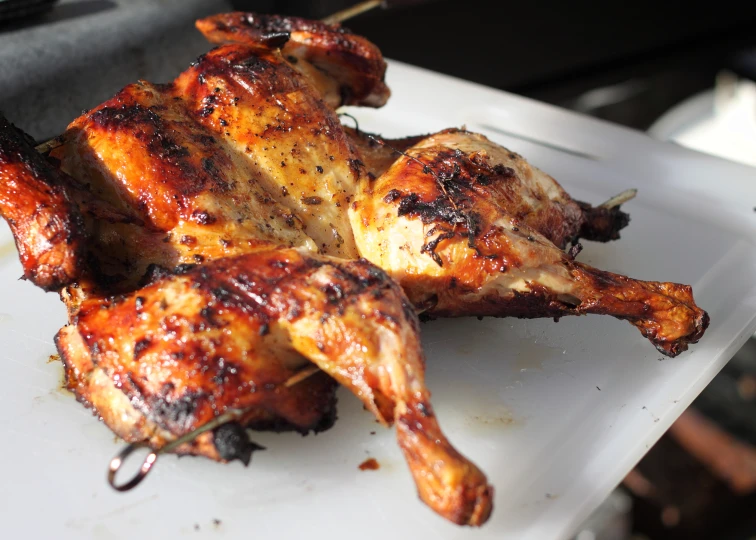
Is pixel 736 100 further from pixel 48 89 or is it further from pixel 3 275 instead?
pixel 3 275

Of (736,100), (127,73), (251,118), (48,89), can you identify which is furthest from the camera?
(736,100)

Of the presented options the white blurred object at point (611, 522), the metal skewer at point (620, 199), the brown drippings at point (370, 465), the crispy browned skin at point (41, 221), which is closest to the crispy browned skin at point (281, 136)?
the crispy browned skin at point (41, 221)

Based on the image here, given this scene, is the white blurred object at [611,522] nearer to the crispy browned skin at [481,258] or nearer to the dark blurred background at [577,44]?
the crispy browned skin at [481,258]

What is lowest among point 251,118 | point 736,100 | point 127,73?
point 736,100

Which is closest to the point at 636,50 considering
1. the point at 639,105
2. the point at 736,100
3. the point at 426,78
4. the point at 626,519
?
the point at 639,105

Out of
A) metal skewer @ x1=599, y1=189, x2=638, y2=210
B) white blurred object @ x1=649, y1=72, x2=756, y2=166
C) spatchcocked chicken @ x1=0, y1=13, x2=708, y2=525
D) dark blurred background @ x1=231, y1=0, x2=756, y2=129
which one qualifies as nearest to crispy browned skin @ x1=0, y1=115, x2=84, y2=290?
spatchcocked chicken @ x1=0, y1=13, x2=708, y2=525

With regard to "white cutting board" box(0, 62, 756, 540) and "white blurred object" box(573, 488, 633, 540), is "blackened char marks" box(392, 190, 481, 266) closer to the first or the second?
"white cutting board" box(0, 62, 756, 540)

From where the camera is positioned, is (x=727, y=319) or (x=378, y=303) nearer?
(x=378, y=303)
